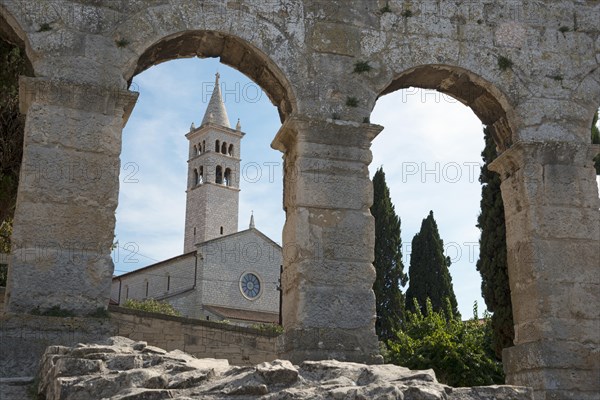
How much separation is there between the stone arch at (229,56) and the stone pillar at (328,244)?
494 mm

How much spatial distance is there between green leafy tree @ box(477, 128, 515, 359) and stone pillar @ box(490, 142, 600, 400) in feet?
12.0

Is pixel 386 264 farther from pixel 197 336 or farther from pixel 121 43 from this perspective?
pixel 121 43

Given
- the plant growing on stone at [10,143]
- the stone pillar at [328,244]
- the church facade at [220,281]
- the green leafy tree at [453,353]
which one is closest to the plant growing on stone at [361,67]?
the stone pillar at [328,244]

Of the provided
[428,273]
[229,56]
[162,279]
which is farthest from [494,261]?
[162,279]

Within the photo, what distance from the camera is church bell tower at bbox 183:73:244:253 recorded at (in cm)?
5647

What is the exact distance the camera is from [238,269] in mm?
41406

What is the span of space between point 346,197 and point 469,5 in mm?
2866

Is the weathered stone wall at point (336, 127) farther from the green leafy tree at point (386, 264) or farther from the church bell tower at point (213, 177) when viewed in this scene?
the church bell tower at point (213, 177)

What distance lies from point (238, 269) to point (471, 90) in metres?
33.5

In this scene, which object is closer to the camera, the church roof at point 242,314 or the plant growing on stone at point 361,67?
the plant growing on stone at point 361,67

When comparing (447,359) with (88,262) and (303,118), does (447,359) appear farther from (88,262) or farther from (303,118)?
(88,262)

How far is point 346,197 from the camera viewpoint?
25.1ft

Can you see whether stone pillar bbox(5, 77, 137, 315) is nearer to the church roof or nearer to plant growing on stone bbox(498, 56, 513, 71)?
plant growing on stone bbox(498, 56, 513, 71)

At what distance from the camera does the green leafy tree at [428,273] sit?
24609mm
